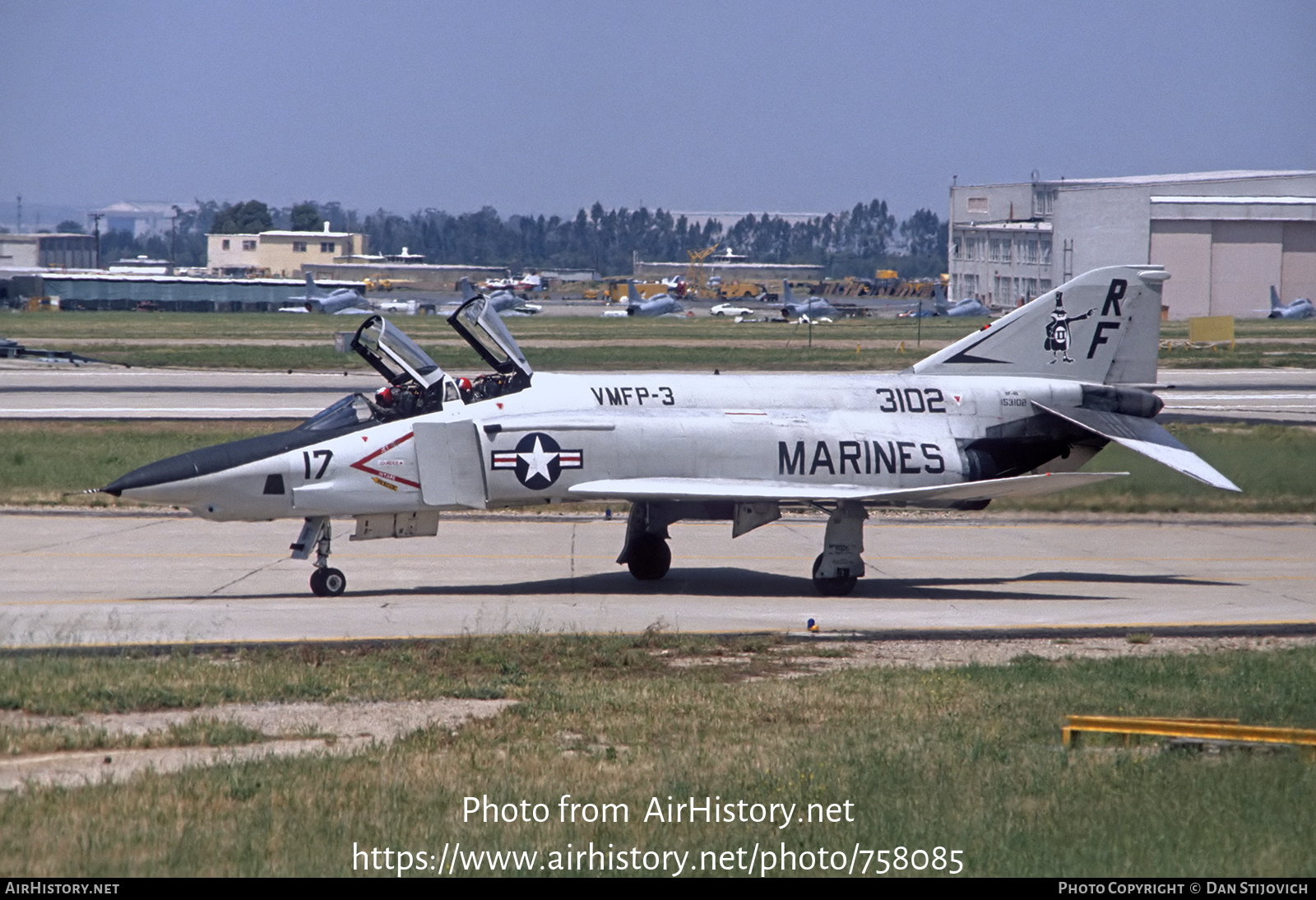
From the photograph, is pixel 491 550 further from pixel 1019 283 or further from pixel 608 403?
pixel 1019 283

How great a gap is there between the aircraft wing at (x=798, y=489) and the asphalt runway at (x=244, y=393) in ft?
70.0

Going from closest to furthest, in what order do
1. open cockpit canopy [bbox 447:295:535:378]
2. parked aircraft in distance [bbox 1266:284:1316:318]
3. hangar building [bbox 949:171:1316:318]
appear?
1. open cockpit canopy [bbox 447:295:535:378]
2. parked aircraft in distance [bbox 1266:284:1316:318]
3. hangar building [bbox 949:171:1316:318]

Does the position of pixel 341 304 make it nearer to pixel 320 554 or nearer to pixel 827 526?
pixel 320 554

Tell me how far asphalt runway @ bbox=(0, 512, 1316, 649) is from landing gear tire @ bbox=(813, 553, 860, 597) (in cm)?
16

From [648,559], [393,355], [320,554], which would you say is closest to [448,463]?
[393,355]

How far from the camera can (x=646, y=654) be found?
1284cm

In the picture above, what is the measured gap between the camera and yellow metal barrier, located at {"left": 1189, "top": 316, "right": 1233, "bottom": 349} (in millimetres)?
51125

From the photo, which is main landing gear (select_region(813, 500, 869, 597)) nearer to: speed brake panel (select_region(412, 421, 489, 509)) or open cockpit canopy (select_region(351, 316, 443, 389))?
speed brake panel (select_region(412, 421, 489, 509))

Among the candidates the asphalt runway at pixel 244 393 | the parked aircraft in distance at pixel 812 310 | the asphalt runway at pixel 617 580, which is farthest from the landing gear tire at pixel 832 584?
the parked aircraft in distance at pixel 812 310

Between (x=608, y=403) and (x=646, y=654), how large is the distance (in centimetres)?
453

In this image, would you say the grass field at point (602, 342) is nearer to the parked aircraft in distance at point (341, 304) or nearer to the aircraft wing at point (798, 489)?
the parked aircraft in distance at point (341, 304)

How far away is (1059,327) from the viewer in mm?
18516

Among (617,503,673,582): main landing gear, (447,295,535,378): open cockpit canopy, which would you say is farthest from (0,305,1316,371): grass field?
(447,295,535,378): open cockpit canopy
